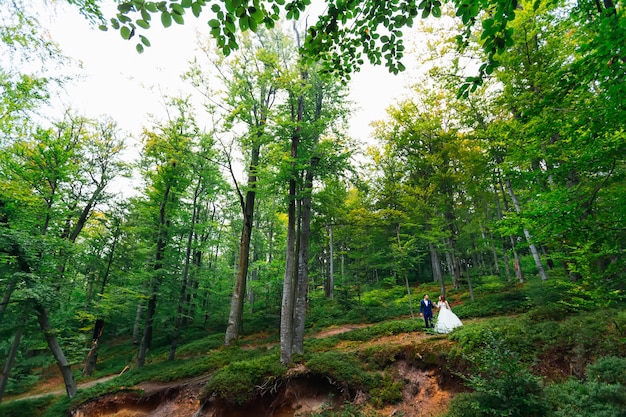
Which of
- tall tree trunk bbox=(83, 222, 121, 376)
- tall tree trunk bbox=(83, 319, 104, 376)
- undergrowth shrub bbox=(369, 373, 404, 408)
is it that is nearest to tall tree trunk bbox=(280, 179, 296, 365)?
undergrowth shrub bbox=(369, 373, 404, 408)

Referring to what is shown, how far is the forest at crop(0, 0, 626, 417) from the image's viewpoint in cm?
343

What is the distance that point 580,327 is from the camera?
5949 mm

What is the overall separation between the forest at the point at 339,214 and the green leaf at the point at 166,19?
1cm

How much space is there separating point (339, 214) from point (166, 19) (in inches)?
445

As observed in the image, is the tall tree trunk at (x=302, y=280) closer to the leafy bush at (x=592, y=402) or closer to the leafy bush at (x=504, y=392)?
the leafy bush at (x=504, y=392)

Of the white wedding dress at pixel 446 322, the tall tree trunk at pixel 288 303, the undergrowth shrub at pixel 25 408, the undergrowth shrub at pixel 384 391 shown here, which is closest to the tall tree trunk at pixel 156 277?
the undergrowth shrub at pixel 25 408

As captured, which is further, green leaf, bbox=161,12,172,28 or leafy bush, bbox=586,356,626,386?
leafy bush, bbox=586,356,626,386

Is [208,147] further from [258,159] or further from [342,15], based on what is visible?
[342,15]

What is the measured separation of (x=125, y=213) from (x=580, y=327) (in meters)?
20.9

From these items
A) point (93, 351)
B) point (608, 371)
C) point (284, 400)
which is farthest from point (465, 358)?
point (93, 351)

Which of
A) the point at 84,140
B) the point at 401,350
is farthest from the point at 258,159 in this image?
the point at 84,140

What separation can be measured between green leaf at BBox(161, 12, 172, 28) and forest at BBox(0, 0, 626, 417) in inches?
0.4

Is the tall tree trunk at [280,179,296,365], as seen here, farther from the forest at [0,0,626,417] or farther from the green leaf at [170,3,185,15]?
the green leaf at [170,3,185,15]

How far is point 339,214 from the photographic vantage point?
12508 mm
